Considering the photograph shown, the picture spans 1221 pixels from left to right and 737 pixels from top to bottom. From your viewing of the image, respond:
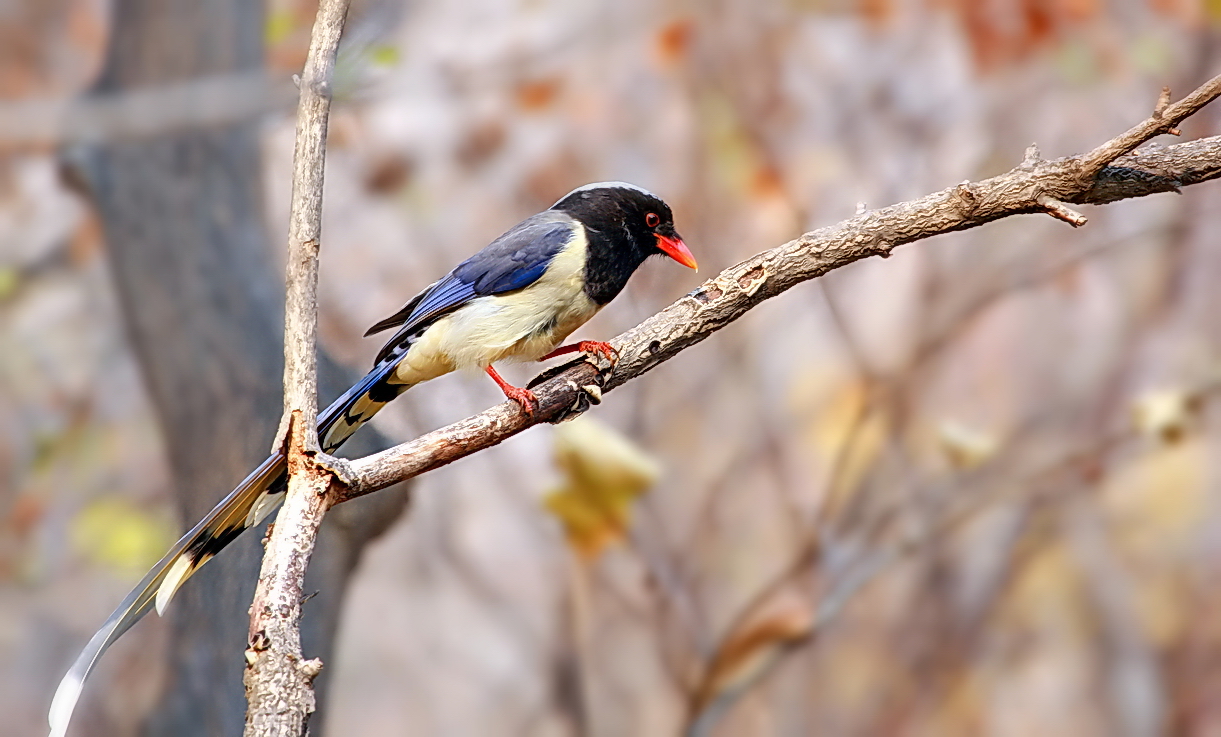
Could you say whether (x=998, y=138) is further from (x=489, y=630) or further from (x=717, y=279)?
(x=489, y=630)

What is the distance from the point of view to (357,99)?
3.18 metres

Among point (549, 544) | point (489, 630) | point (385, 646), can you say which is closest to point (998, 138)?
point (549, 544)

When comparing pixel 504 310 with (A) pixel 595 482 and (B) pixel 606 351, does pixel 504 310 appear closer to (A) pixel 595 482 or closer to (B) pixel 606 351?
(B) pixel 606 351

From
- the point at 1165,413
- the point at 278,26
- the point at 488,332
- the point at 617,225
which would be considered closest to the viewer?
the point at 488,332

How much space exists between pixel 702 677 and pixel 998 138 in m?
2.10

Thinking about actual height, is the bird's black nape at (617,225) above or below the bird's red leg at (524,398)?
above

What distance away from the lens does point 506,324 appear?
188cm

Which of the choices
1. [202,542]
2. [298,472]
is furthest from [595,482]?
[298,472]

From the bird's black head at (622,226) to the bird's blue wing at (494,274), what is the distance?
74mm

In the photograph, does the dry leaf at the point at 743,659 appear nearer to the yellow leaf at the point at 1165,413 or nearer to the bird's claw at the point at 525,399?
the yellow leaf at the point at 1165,413

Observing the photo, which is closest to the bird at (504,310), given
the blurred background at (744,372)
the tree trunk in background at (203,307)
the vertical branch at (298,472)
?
the vertical branch at (298,472)

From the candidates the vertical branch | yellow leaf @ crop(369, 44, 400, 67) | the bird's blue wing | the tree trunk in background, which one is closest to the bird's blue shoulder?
the bird's blue wing

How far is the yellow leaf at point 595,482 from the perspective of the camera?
11.0 ft

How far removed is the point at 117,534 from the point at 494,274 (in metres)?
2.40
